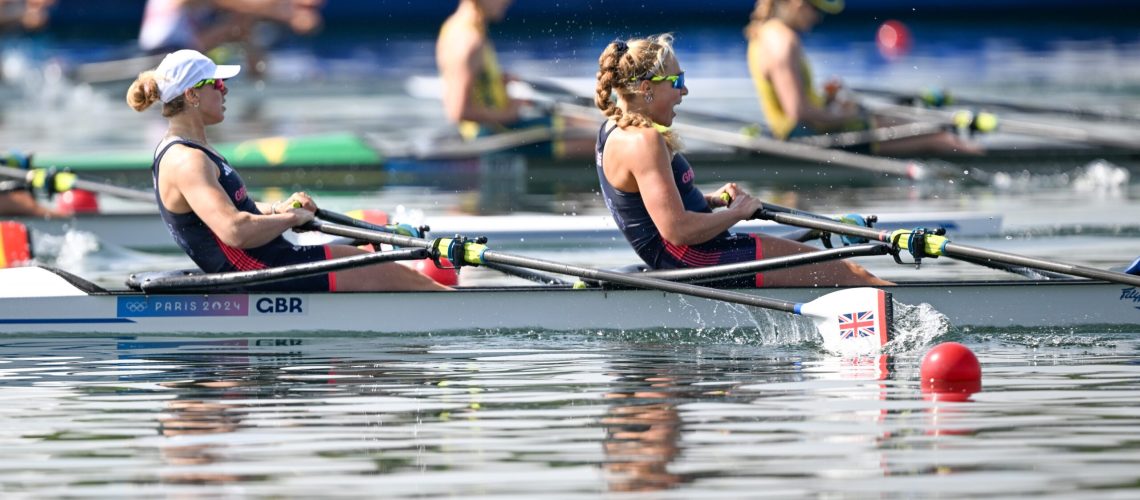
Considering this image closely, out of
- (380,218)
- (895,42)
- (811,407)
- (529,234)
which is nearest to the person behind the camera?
(811,407)

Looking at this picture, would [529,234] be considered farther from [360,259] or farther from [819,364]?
[819,364]

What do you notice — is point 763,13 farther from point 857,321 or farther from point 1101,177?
point 857,321

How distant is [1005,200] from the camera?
16.3m

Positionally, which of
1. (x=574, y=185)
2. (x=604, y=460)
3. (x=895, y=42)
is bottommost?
(x=604, y=460)

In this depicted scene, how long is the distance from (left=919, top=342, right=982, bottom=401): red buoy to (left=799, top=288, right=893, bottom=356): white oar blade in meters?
0.80

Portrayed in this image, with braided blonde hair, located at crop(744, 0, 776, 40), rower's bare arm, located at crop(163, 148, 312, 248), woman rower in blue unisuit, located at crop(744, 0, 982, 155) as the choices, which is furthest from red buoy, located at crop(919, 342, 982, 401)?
braided blonde hair, located at crop(744, 0, 776, 40)

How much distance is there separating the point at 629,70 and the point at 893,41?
2866 centimetres

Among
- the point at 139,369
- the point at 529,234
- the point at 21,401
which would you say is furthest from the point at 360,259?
the point at 529,234

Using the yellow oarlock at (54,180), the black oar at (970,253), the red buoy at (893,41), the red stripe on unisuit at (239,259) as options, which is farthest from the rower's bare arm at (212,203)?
the red buoy at (893,41)

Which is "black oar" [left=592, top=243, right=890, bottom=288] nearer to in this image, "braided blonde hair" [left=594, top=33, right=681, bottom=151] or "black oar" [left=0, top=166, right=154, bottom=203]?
"braided blonde hair" [left=594, top=33, right=681, bottom=151]

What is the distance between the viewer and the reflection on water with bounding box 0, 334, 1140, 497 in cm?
622

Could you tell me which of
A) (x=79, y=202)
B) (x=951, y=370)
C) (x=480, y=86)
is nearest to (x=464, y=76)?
(x=480, y=86)

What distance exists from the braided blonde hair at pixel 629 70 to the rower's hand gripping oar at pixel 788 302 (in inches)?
25.4

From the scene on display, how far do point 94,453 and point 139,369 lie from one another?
1.99 m
